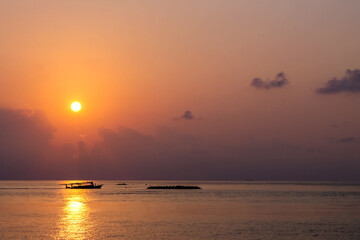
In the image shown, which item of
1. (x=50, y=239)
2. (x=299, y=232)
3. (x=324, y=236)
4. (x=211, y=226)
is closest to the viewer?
(x=50, y=239)

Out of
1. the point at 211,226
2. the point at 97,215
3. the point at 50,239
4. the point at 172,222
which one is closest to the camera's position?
the point at 50,239

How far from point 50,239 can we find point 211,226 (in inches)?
852

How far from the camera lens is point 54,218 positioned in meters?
73.8

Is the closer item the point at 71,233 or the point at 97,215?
the point at 71,233

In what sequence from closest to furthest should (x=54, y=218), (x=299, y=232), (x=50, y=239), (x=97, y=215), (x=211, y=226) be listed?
(x=50, y=239) → (x=299, y=232) → (x=211, y=226) → (x=54, y=218) → (x=97, y=215)

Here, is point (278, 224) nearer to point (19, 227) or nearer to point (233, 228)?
point (233, 228)

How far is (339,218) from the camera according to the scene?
248 ft

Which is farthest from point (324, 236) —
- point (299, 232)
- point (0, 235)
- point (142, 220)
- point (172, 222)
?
point (0, 235)

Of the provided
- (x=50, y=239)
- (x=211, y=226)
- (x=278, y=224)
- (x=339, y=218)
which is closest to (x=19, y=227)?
(x=50, y=239)

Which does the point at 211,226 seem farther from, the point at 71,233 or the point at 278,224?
the point at 71,233

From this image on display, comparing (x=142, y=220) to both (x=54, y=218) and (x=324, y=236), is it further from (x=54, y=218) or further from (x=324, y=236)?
(x=324, y=236)

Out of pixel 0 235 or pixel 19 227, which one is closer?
pixel 0 235

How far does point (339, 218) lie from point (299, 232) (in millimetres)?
19897

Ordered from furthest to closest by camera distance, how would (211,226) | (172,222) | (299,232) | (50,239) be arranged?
(172,222), (211,226), (299,232), (50,239)
